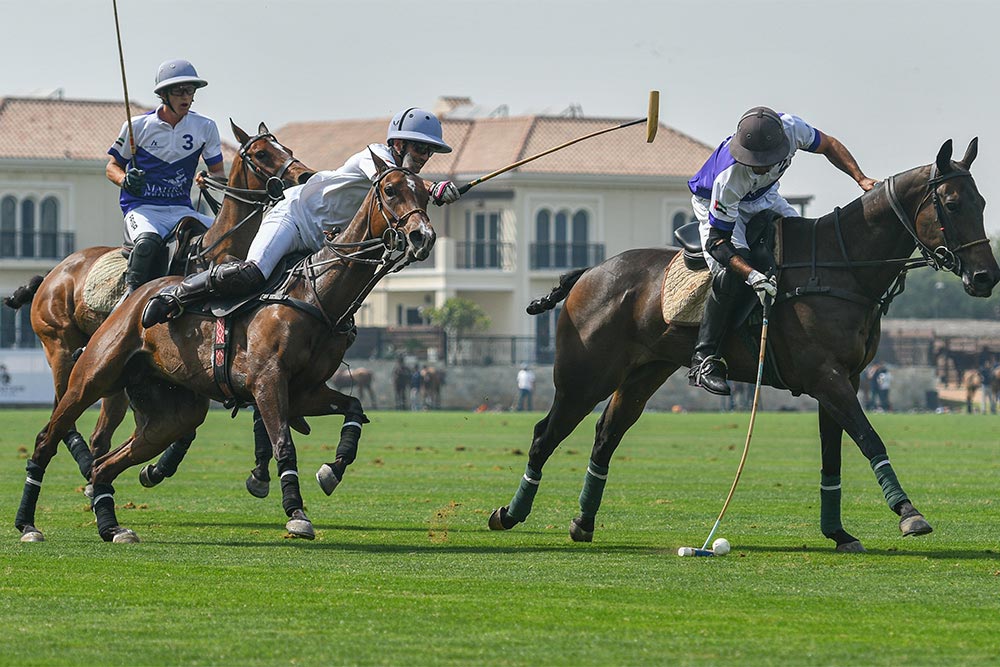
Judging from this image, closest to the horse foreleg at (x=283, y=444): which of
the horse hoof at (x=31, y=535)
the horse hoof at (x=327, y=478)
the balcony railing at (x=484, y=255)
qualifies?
the horse hoof at (x=327, y=478)

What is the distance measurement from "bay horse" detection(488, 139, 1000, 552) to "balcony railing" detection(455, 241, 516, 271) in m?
64.1

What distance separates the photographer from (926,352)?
234 ft

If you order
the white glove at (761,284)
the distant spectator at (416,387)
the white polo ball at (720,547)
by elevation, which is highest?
the white glove at (761,284)

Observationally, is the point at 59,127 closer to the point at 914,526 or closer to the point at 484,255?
the point at 484,255

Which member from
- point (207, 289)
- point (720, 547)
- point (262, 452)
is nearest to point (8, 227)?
point (262, 452)

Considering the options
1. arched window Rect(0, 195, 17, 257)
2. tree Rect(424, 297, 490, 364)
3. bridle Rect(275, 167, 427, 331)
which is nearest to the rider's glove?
bridle Rect(275, 167, 427, 331)

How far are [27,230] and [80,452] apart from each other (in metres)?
61.4

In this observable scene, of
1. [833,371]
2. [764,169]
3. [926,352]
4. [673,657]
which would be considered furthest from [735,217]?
[926,352]

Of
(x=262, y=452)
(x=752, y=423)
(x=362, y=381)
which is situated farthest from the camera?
(x=362, y=381)

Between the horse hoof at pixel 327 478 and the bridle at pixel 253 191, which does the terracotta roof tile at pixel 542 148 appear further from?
the horse hoof at pixel 327 478

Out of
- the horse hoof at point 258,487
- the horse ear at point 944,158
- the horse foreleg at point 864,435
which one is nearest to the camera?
the horse foreleg at point 864,435

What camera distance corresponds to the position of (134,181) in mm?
14328

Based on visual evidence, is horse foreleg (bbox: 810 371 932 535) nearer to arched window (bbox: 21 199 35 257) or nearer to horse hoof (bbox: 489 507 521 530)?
horse hoof (bbox: 489 507 521 530)

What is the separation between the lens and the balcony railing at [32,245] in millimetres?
72688
